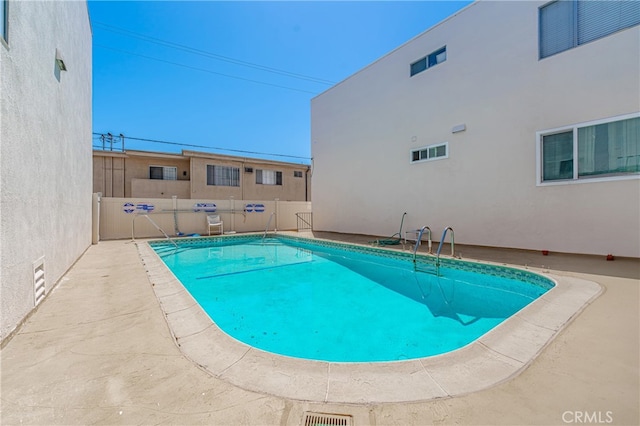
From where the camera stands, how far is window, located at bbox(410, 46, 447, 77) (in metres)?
7.90

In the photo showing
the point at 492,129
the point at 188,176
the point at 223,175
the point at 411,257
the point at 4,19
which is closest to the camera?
the point at 4,19

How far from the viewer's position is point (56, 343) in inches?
82.6

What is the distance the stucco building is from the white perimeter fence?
4.00 meters

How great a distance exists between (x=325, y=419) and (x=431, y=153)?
8087 mm

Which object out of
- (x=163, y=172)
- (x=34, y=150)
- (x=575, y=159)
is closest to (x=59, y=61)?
(x=34, y=150)

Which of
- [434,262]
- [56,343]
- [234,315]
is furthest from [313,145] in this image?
[56,343]

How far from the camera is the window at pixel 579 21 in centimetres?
500

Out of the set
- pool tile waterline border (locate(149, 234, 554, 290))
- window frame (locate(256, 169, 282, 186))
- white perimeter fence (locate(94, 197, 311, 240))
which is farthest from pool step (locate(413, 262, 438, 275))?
window frame (locate(256, 169, 282, 186))

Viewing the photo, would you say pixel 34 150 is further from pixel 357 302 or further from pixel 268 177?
pixel 268 177

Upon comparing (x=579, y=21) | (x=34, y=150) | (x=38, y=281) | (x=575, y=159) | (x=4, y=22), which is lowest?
(x=38, y=281)

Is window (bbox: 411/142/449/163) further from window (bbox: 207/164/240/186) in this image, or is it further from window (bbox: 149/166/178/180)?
window (bbox: 149/166/178/180)

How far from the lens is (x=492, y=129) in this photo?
673 centimetres

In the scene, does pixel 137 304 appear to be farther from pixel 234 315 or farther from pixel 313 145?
pixel 313 145

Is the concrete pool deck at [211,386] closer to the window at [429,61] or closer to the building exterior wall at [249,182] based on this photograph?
the window at [429,61]
